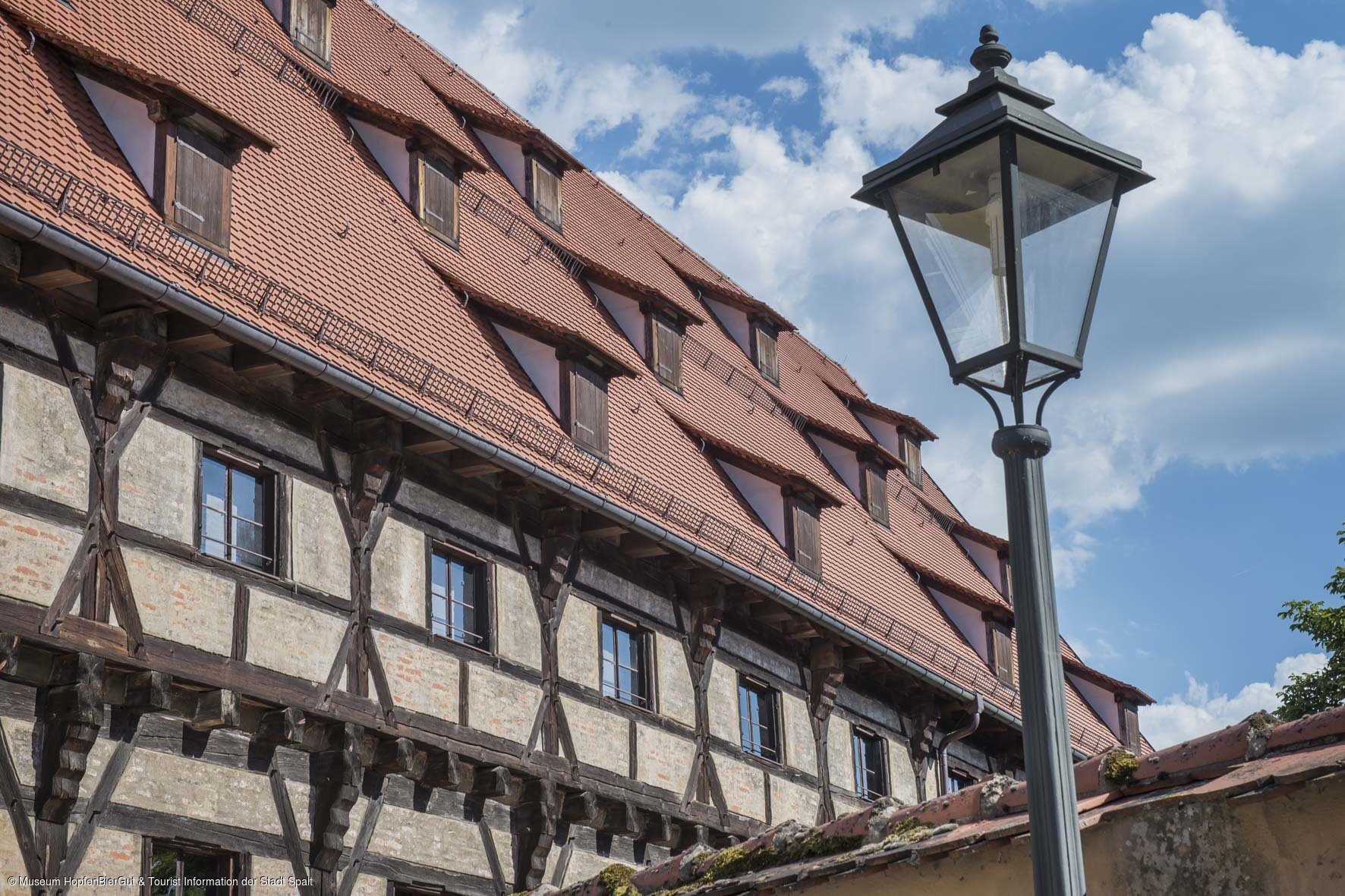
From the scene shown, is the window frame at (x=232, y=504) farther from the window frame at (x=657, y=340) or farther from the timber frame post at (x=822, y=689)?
the timber frame post at (x=822, y=689)

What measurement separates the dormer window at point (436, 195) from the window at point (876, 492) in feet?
28.7

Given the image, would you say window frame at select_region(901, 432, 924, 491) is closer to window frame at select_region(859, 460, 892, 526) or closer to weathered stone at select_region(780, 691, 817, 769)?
window frame at select_region(859, 460, 892, 526)

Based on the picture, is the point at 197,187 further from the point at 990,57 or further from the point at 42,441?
the point at 990,57

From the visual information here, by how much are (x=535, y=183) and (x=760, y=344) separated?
539 centimetres

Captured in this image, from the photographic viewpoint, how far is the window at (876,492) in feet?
82.4

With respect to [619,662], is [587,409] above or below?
above

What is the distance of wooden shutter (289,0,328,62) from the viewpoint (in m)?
18.9

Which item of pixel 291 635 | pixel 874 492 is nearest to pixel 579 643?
pixel 291 635

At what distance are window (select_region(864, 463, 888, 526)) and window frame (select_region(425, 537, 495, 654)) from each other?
407 inches

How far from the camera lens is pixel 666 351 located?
2156 cm

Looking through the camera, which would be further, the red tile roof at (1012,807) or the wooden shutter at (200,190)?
the wooden shutter at (200,190)

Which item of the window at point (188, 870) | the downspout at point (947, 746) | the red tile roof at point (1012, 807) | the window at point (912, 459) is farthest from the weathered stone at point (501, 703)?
the window at point (912, 459)

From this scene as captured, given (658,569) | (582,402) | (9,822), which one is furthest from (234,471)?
(658,569)

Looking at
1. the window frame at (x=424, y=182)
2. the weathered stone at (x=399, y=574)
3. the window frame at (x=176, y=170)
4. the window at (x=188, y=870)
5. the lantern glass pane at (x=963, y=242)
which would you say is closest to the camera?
the lantern glass pane at (x=963, y=242)
